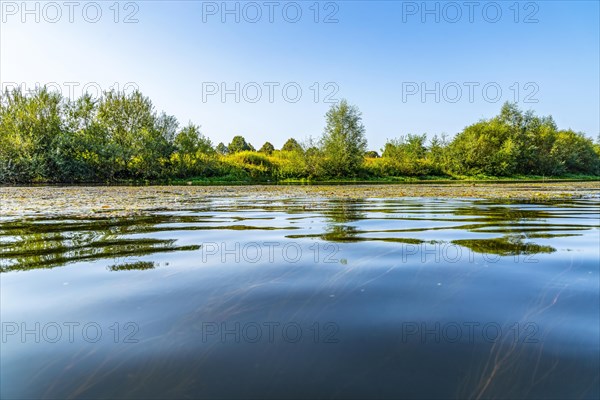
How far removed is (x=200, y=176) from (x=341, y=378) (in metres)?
40.1

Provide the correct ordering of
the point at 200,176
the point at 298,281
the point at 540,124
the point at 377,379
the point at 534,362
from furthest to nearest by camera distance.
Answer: the point at 540,124 < the point at 200,176 < the point at 298,281 < the point at 534,362 < the point at 377,379

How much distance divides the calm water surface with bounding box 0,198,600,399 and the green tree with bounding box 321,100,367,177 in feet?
136

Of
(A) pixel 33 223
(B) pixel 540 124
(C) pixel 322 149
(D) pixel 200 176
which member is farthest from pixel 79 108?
(B) pixel 540 124

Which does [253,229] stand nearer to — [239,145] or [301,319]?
[301,319]

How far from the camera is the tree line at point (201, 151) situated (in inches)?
1286

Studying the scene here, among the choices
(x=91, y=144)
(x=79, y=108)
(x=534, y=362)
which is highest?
(x=79, y=108)

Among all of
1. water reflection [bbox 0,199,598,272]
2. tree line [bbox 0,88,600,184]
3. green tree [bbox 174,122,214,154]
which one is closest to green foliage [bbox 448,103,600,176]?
tree line [bbox 0,88,600,184]

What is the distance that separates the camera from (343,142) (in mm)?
46781

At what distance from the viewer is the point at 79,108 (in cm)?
3691

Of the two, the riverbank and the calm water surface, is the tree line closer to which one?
the riverbank

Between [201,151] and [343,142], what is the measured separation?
17106 millimetres

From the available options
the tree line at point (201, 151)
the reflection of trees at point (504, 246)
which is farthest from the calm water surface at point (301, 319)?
the tree line at point (201, 151)

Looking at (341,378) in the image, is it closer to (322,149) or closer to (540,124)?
(322,149)

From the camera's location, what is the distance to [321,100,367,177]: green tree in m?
46.0
